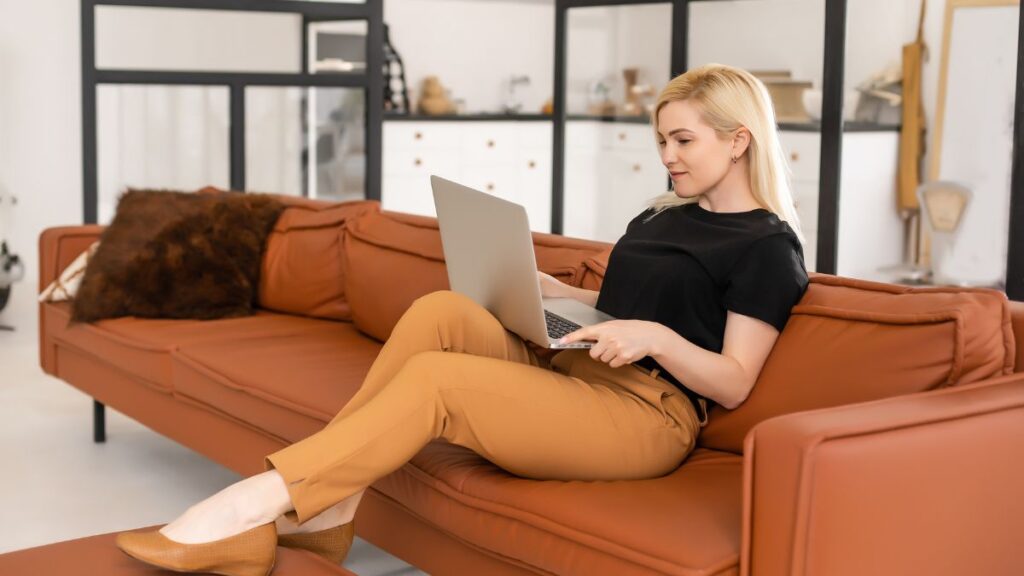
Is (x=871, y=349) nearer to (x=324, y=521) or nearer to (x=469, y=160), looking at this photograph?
(x=324, y=521)

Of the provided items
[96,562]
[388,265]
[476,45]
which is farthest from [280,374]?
[476,45]

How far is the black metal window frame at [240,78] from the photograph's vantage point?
4.55m

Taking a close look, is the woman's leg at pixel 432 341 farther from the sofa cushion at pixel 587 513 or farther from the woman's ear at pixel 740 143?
the woman's ear at pixel 740 143

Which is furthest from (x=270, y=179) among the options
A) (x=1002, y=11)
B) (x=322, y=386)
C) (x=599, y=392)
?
(x=599, y=392)

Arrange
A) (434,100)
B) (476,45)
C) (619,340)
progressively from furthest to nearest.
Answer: (476,45) → (434,100) → (619,340)

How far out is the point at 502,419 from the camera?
202 cm

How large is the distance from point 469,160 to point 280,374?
502 cm

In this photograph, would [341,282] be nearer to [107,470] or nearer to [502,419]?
[107,470]

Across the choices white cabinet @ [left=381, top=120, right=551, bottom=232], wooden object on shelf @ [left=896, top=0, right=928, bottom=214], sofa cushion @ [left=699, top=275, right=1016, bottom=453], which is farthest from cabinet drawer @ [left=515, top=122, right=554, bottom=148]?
sofa cushion @ [left=699, top=275, right=1016, bottom=453]

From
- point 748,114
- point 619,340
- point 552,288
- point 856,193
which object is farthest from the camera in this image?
point 856,193

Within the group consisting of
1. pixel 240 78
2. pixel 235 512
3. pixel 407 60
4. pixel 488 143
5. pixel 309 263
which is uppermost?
pixel 407 60

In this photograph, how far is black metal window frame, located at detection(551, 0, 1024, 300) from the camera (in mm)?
3135

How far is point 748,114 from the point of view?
86.4 inches

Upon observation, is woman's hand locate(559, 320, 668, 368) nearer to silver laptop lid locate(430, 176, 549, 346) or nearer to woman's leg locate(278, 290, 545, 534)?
silver laptop lid locate(430, 176, 549, 346)
